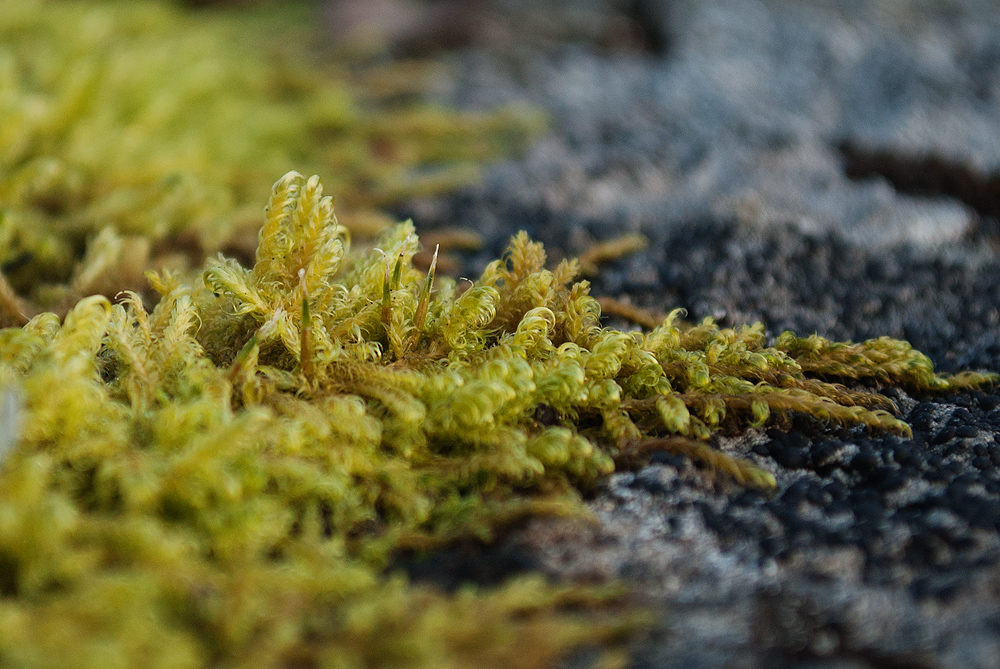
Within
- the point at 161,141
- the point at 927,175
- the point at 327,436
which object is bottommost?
the point at 327,436

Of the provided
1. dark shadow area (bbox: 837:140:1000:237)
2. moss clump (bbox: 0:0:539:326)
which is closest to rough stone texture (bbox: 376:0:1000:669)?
dark shadow area (bbox: 837:140:1000:237)

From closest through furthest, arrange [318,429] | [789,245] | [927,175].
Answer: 1. [318,429]
2. [789,245]
3. [927,175]

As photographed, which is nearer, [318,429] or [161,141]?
[318,429]

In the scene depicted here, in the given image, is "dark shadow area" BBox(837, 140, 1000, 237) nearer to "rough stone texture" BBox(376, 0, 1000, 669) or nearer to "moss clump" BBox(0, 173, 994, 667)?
"rough stone texture" BBox(376, 0, 1000, 669)

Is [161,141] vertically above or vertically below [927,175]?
above

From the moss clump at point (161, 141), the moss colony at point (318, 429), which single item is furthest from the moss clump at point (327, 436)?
the moss clump at point (161, 141)

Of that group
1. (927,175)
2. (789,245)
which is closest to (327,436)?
(789,245)

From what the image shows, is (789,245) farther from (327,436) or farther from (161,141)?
(161,141)
